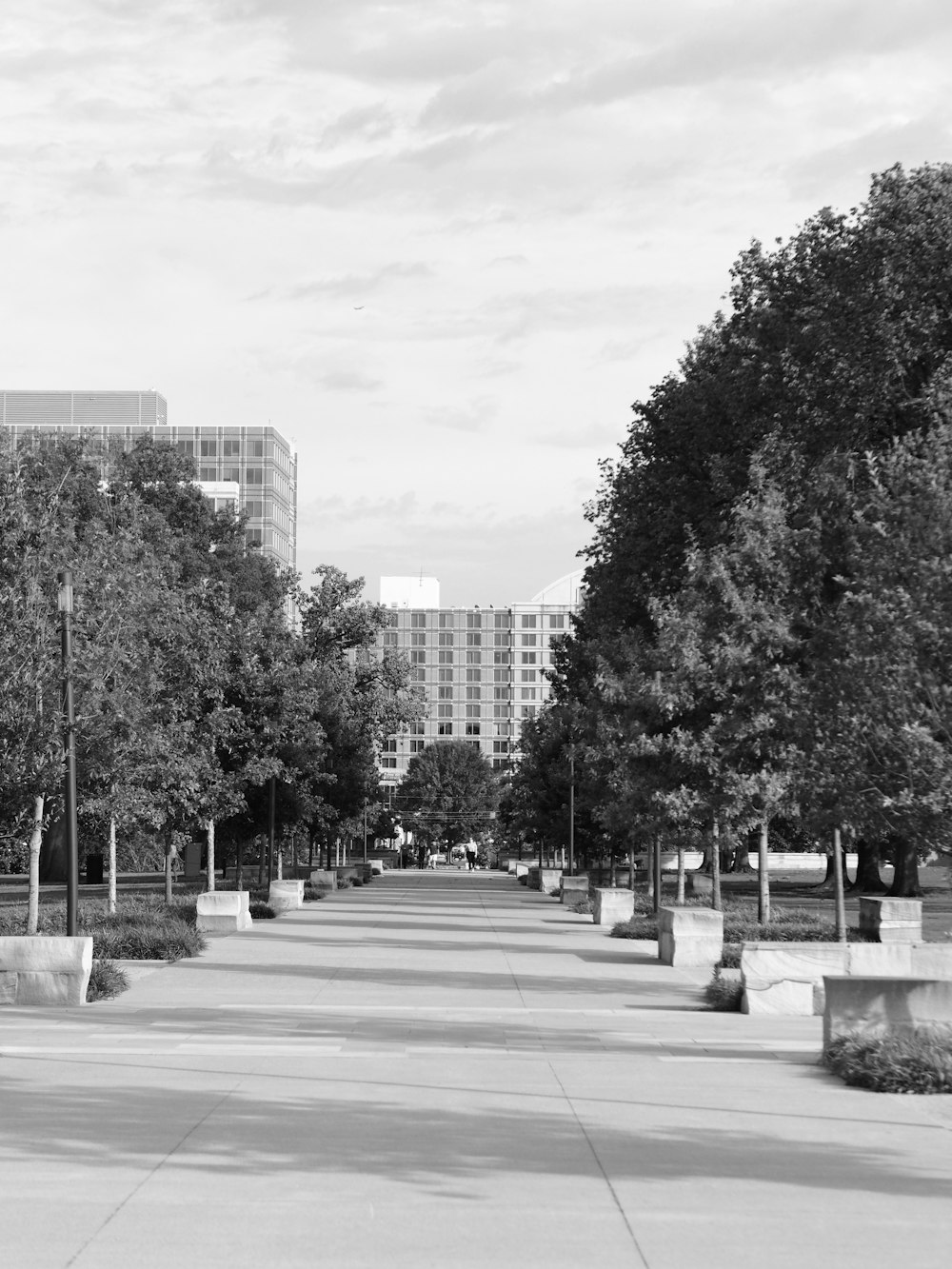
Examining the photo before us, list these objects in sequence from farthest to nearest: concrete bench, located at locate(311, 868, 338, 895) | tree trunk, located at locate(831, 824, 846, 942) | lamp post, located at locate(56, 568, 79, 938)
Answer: concrete bench, located at locate(311, 868, 338, 895)
tree trunk, located at locate(831, 824, 846, 942)
lamp post, located at locate(56, 568, 79, 938)

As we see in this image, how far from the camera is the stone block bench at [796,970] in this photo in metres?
19.0

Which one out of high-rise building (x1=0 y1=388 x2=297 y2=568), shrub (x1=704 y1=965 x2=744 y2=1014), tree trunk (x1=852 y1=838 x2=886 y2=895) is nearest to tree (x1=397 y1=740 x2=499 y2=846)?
high-rise building (x1=0 y1=388 x2=297 y2=568)

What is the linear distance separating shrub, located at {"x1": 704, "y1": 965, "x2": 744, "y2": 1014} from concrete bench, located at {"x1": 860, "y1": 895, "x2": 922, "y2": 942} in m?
6.70

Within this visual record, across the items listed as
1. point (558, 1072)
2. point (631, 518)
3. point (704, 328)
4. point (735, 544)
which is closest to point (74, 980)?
point (558, 1072)

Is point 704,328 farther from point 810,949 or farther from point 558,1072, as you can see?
point 558,1072

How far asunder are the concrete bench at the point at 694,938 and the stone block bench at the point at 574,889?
79.2 ft

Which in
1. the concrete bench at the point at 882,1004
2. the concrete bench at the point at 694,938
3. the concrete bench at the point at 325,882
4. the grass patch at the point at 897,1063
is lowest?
the concrete bench at the point at 325,882

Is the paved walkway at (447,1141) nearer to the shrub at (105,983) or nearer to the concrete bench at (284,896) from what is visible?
the shrub at (105,983)

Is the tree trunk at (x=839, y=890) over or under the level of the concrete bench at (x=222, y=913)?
over

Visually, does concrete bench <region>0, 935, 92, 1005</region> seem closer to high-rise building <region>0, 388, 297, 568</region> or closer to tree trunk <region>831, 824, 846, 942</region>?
tree trunk <region>831, 824, 846, 942</region>

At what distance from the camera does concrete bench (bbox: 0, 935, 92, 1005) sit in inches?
745

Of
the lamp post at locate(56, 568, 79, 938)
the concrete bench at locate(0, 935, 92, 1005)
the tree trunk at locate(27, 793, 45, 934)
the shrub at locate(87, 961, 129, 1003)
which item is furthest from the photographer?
the tree trunk at locate(27, 793, 45, 934)

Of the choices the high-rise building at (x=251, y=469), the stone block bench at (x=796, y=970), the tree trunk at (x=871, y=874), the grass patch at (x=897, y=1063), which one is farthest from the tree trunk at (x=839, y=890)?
the high-rise building at (x=251, y=469)

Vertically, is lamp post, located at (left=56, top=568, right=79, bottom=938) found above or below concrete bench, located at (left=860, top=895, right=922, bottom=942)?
above
